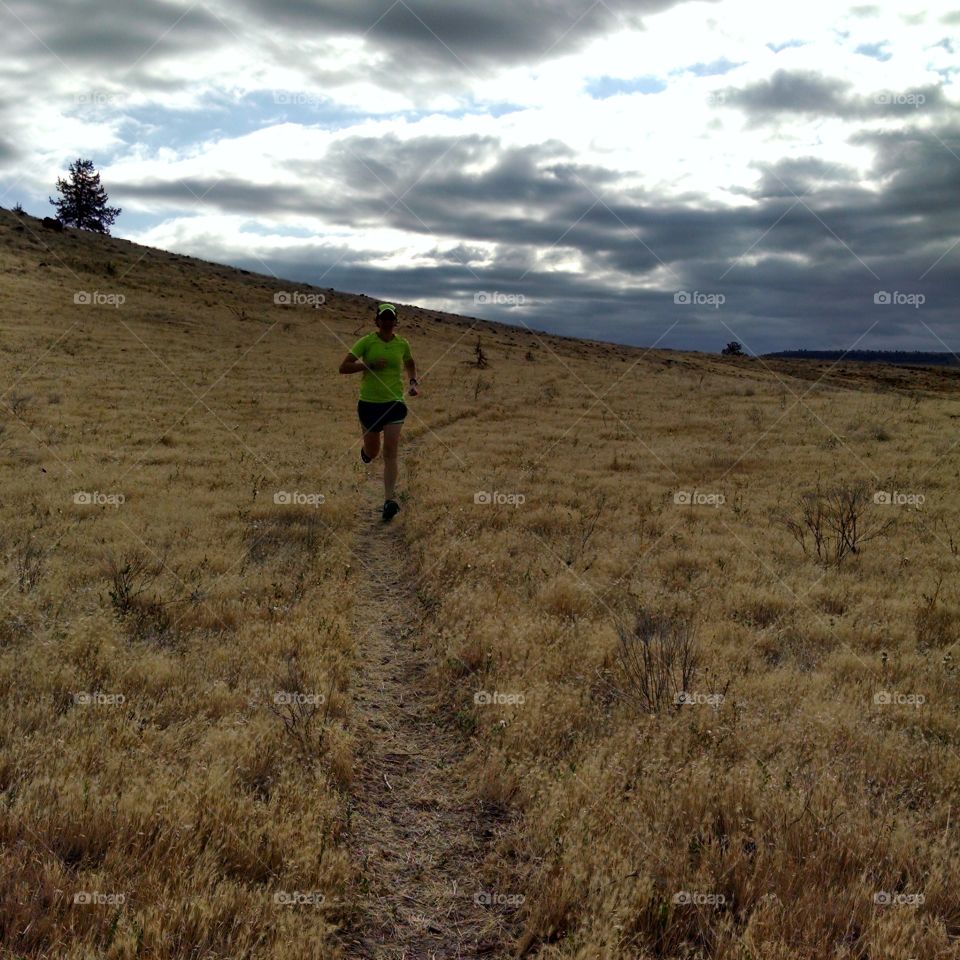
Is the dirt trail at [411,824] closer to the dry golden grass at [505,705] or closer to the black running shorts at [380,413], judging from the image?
the dry golden grass at [505,705]

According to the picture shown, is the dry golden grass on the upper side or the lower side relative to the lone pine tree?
lower

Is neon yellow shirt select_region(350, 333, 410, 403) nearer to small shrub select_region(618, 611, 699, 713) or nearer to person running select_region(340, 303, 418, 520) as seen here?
person running select_region(340, 303, 418, 520)

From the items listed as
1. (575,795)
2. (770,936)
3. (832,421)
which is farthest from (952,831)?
(832,421)

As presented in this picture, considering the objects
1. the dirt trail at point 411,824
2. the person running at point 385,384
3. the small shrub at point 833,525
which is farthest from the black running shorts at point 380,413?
the small shrub at point 833,525

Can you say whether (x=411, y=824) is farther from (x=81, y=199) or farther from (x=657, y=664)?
(x=81, y=199)

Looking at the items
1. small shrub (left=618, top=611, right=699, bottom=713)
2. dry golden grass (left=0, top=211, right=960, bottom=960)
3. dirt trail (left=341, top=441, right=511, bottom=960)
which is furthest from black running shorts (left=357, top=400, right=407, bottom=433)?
small shrub (left=618, top=611, right=699, bottom=713)

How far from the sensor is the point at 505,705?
17.3 ft

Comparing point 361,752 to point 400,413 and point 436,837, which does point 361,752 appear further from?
point 400,413

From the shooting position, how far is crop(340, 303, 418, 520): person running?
10844 millimetres

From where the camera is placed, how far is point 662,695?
5.43 metres

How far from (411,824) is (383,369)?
307 inches

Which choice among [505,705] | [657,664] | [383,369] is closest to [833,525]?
[657,664]

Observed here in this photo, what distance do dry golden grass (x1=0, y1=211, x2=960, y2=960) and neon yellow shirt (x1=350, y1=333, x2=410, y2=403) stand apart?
1901 mm

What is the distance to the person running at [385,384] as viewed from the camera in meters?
10.8
